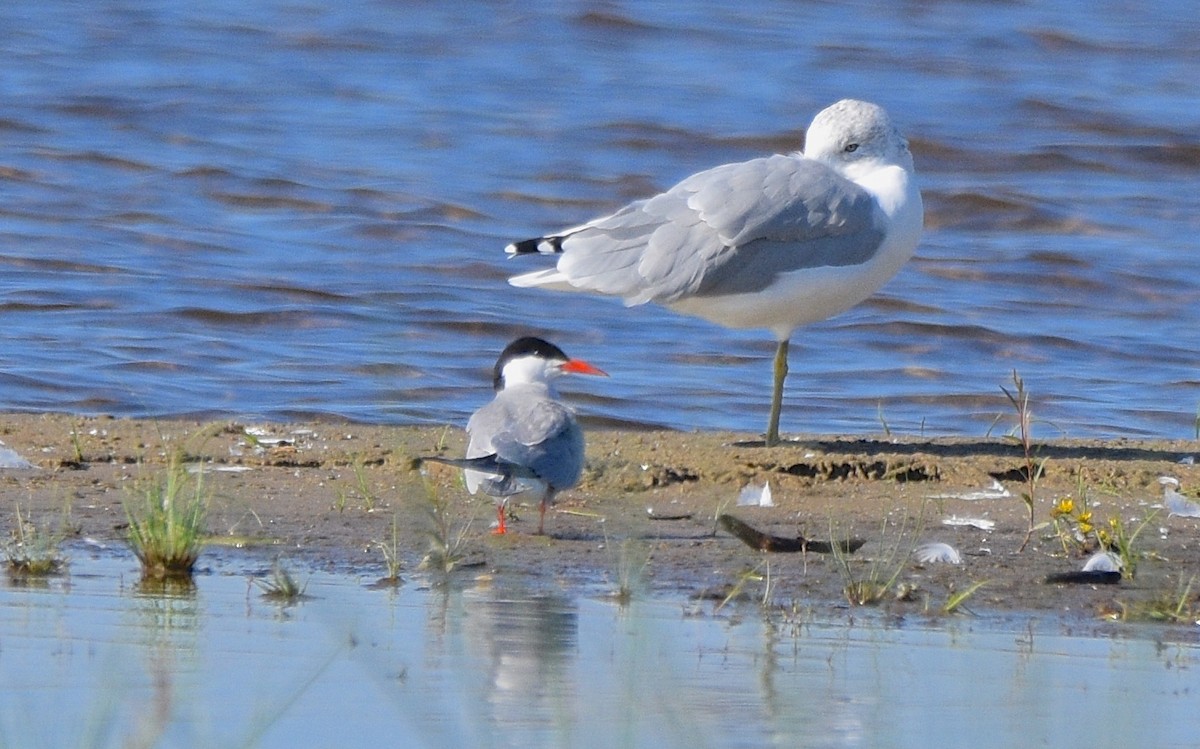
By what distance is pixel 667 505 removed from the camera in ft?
17.9

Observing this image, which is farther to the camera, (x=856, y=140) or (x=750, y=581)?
(x=856, y=140)

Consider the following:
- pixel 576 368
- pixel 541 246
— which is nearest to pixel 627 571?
pixel 576 368

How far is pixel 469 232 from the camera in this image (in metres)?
11.1

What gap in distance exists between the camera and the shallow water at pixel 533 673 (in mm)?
3160

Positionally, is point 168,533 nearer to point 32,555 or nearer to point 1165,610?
point 32,555

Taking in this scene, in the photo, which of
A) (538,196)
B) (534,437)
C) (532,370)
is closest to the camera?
(534,437)

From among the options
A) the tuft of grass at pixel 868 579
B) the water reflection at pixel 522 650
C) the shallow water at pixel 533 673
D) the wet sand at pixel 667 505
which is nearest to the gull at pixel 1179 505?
the wet sand at pixel 667 505

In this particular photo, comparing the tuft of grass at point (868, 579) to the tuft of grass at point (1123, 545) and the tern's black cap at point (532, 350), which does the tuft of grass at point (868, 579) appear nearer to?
the tuft of grass at point (1123, 545)

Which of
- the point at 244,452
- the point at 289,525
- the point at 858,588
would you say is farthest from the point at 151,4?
the point at 858,588

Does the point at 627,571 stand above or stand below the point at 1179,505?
below

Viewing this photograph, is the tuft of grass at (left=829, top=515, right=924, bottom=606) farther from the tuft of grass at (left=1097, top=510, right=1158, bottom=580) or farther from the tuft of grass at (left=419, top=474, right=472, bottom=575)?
the tuft of grass at (left=419, top=474, right=472, bottom=575)

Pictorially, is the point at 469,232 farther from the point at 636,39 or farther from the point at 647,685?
the point at 647,685

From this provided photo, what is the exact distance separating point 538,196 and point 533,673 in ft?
28.7

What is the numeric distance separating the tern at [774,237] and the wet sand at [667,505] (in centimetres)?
49
